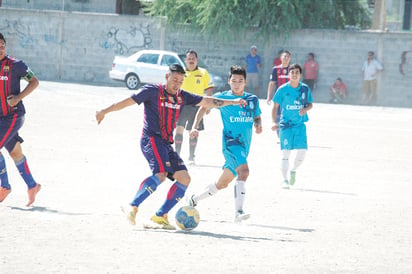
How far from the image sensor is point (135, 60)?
33594mm

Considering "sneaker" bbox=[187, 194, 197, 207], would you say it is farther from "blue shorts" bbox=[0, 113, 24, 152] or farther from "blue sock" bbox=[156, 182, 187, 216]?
"blue shorts" bbox=[0, 113, 24, 152]

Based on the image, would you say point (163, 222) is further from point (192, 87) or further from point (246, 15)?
point (246, 15)

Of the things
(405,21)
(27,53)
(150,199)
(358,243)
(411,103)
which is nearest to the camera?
(358,243)

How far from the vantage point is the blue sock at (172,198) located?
9.02m

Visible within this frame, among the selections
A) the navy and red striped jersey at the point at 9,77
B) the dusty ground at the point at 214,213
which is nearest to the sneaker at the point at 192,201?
the dusty ground at the point at 214,213

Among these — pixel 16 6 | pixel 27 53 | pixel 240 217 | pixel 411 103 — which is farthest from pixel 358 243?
pixel 16 6

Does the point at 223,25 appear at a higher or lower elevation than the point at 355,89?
higher

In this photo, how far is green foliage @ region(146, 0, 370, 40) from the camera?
3341 cm

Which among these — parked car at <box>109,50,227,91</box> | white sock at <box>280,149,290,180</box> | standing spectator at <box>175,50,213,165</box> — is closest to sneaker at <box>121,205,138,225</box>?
white sock at <box>280,149,290,180</box>

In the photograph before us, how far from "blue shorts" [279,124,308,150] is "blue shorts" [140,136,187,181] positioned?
3.76 meters

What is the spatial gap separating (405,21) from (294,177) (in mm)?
38403

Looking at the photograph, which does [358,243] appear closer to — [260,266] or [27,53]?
[260,266]

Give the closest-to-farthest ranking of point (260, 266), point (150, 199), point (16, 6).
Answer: point (260, 266)
point (150, 199)
point (16, 6)

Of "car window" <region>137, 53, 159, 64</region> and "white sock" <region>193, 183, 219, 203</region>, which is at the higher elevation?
"car window" <region>137, 53, 159, 64</region>
